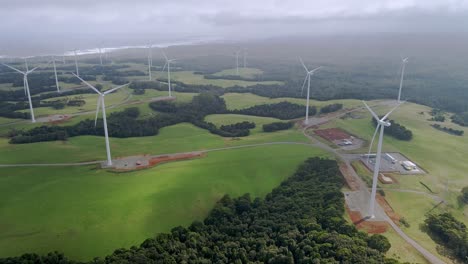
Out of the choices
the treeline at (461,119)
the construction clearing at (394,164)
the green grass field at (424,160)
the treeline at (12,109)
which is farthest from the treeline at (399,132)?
the treeline at (12,109)

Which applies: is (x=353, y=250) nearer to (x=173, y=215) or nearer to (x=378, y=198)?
(x=378, y=198)

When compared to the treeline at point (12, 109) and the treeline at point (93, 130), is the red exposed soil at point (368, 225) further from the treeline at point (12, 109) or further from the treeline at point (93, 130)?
the treeline at point (12, 109)

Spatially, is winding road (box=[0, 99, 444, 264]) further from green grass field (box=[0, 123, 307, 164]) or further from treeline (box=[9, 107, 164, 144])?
treeline (box=[9, 107, 164, 144])

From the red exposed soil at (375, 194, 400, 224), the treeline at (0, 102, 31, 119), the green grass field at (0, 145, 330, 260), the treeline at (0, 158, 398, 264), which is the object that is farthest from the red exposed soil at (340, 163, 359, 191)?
the treeline at (0, 102, 31, 119)

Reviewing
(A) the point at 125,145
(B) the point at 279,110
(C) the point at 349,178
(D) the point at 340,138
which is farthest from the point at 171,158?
(B) the point at 279,110

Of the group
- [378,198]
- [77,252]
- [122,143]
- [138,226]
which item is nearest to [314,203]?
[378,198]

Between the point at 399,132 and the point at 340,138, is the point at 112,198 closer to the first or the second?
the point at 340,138
